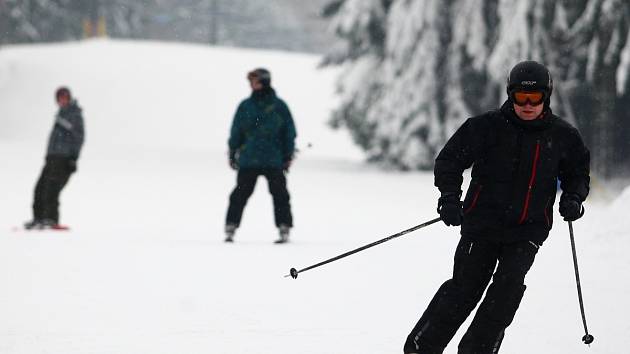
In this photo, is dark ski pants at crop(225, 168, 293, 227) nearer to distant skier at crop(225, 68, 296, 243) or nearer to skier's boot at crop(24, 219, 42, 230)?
distant skier at crop(225, 68, 296, 243)

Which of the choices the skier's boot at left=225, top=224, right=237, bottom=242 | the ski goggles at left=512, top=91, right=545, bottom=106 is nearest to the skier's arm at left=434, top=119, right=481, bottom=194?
the ski goggles at left=512, top=91, right=545, bottom=106

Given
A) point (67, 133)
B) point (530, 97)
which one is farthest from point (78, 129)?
point (530, 97)

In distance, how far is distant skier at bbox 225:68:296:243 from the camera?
984 centimetres

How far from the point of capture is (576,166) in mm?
4762

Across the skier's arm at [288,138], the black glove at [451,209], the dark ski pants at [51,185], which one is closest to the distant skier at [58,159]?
the dark ski pants at [51,185]

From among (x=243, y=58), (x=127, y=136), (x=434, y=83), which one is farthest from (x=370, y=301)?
(x=243, y=58)

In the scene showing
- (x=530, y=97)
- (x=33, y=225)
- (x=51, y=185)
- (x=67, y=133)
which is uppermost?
(x=67, y=133)

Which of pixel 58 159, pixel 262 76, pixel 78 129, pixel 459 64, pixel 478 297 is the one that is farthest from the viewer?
pixel 459 64

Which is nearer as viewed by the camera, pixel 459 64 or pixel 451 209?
pixel 451 209

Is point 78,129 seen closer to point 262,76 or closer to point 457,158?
point 262,76

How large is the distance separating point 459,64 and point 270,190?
1326 cm

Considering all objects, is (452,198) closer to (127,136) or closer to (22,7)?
(127,136)

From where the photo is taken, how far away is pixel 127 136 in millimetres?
33688

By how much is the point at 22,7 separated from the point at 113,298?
5457 centimetres
